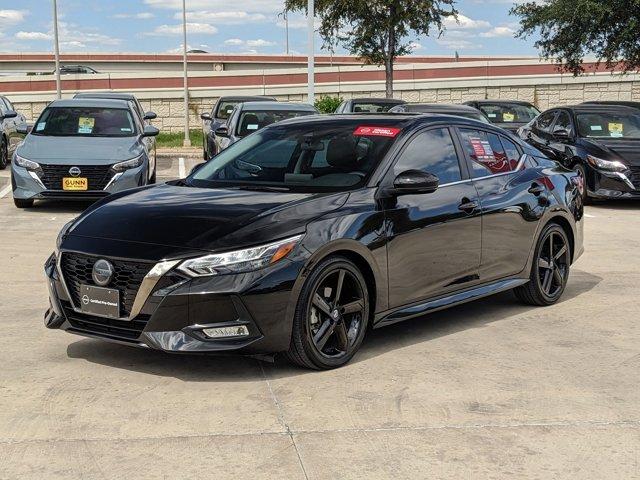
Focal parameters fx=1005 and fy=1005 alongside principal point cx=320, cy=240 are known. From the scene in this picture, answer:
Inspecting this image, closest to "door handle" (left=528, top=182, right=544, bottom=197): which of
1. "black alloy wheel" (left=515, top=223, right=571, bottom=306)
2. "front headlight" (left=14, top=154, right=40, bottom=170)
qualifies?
"black alloy wheel" (left=515, top=223, right=571, bottom=306)

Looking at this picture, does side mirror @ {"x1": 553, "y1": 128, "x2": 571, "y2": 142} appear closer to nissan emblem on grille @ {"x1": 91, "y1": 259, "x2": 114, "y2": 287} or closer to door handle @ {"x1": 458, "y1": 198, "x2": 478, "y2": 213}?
door handle @ {"x1": 458, "y1": 198, "x2": 478, "y2": 213}

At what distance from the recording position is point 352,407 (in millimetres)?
5148

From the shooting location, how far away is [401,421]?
16.2 feet

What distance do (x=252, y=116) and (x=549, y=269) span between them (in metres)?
9.70

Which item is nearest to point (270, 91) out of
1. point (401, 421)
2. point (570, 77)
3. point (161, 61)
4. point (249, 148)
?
point (570, 77)

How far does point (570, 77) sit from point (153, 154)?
25411 millimetres

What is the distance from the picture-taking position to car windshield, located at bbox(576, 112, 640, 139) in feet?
51.4

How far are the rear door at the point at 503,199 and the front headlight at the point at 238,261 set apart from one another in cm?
206

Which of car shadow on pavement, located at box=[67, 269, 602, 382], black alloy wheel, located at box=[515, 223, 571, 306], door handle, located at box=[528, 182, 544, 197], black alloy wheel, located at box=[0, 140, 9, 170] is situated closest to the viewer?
car shadow on pavement, located at box=[67, 269, 602, 382]

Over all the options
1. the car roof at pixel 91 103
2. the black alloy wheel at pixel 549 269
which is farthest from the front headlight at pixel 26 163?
the black alloy wheel at pixel 549 269

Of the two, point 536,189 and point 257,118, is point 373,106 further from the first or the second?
point 536,189

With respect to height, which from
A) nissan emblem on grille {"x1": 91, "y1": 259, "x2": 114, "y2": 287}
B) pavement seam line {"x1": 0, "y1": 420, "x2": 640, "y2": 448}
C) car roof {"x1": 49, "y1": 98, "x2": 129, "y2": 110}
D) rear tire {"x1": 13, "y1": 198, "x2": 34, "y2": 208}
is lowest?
pavement seam line {"x1": 0, "y1": 420, "x2": 640, "y2": 448}

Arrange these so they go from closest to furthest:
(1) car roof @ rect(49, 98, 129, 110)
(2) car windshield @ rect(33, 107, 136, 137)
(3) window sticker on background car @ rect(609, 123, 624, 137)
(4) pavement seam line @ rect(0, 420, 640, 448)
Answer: (4) pavement seam line @ rect(0, 420, 640, 448)
(2) car windshield @ rect(33, 107, 136, 137)
(1) car roof @ rect(49, 98, 129, 110)
(3) window sticker on background car @ rect(609, 123, 624, 137)

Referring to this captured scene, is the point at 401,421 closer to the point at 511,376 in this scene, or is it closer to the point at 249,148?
the point at 511,376
